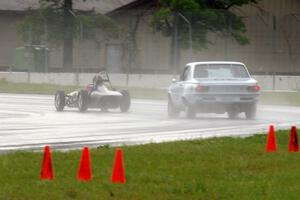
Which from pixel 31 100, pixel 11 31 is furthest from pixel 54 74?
pixel 11 31

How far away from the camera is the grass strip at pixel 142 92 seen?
124 feet

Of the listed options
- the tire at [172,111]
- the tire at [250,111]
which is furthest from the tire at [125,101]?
the tire at [250,111]

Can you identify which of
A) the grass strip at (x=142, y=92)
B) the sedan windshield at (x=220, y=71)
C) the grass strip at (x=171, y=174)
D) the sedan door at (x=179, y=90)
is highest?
the sedan windshield at (x=220, y=71)

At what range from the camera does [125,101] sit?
1113 inches

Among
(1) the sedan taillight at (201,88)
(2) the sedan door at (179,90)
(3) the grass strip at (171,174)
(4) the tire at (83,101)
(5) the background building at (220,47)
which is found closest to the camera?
(3) the grass strip at (171,174)

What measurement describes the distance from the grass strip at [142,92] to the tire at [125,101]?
9.20m

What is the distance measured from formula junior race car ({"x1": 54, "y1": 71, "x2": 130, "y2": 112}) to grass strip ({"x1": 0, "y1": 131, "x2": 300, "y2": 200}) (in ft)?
36.4

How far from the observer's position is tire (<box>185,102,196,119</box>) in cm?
2544

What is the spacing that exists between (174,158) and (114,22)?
34462 millimetres

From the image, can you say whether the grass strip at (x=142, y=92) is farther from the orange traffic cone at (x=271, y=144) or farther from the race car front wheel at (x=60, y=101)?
the orange traffic cone at (x=271, y=144)

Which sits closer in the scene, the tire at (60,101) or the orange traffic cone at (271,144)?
the orange traffic cone at (271,144)

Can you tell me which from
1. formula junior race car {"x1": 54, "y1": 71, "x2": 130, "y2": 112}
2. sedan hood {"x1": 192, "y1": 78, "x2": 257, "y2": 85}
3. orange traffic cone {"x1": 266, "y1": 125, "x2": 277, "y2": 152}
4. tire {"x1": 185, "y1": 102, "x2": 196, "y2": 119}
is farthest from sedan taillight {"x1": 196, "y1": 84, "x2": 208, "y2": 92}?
orange traffic cone {"x1": 266, "y1": 125, "x2": 277, "y2": 152}

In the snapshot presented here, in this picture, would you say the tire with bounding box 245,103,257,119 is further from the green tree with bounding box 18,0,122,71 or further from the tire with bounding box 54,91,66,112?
the green tree with bounding box 18,0,122,71

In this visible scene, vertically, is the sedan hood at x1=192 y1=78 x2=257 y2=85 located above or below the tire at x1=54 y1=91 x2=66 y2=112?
above
